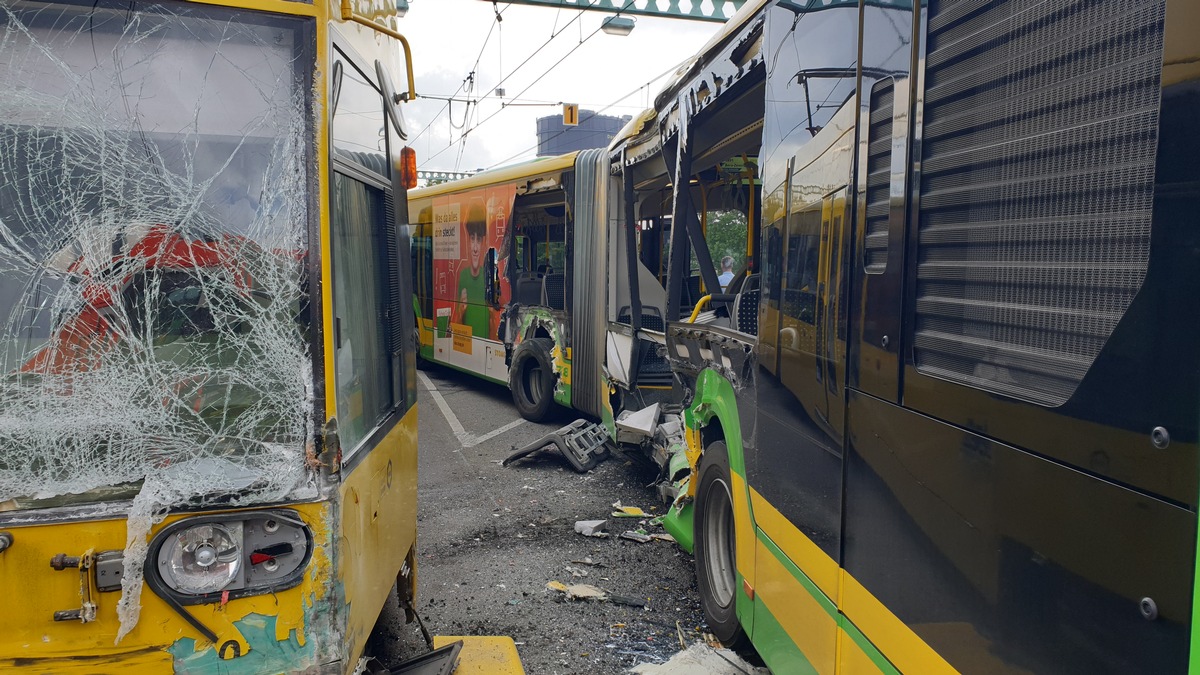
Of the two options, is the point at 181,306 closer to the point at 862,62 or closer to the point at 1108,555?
the point at 862,62

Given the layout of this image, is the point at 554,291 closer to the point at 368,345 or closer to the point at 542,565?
the point at 542,565

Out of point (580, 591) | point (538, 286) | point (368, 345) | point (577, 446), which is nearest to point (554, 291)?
point (538, 286)

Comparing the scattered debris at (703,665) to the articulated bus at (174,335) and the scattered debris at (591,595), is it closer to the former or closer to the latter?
the scattered debris at (591,595)

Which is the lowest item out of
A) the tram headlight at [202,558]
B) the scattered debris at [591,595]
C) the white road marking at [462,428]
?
the white road marking at [462,428]

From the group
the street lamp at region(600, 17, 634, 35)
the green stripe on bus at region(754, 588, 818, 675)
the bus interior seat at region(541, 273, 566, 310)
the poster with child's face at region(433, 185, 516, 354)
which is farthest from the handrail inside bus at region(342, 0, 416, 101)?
the street lamp at region(600, 17, 634, 35)

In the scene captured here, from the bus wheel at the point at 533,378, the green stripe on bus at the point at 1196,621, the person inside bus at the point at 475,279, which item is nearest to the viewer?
the green stripe on bus at the point at 1196,621

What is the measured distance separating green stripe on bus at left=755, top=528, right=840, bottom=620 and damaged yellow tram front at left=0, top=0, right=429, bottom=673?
140 cm

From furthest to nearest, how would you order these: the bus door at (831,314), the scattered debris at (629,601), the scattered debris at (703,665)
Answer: the scattered debris at (629,601) → the scattered debris at (703,665) → the bus door at (831,314)

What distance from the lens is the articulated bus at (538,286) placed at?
7.86 meters

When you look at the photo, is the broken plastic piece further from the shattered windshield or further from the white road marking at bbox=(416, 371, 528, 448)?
the white road marking at bbox=(416, 371, 528, 448)

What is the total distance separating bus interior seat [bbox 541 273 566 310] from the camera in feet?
30.3

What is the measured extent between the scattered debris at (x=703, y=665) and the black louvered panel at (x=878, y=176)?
2250mm

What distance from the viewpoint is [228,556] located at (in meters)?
2.26

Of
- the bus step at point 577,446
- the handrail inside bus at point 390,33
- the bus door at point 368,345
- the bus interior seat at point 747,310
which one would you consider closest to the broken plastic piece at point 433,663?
the bus door at point 368,345
